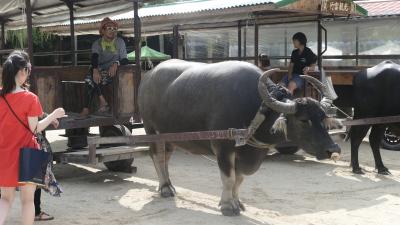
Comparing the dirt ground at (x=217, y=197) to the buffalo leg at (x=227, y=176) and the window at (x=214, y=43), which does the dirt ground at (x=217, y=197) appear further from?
the window at (x=214, y=43)

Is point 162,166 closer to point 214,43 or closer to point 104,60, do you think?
point 104,60

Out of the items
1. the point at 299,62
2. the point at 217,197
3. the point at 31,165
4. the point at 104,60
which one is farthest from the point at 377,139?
the point at 31,165

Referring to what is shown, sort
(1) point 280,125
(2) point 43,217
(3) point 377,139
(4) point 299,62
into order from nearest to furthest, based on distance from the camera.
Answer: (1) point 280,125, (2) point 43,217, (3) point 377,139, (4) point 299,62

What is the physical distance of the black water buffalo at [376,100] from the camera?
787 centimetres

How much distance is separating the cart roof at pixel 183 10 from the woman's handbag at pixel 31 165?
11.3 feet

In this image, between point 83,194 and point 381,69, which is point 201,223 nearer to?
point 83,194

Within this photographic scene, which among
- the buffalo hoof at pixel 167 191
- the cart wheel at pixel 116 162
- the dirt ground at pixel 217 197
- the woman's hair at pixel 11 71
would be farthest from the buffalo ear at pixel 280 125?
the cart wheel at pixel 116 162

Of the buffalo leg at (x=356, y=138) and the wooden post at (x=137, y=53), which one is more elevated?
the wooden post at (x=137, y=53)

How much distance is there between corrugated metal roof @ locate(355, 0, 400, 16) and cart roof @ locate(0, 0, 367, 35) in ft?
7.77

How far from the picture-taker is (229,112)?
534 cm

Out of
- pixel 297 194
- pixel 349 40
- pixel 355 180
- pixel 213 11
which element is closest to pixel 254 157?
pixel 297 194

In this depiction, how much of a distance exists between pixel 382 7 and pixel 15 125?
10.2 m

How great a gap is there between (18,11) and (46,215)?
4.45 meters

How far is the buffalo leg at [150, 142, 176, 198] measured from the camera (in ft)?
20.8
